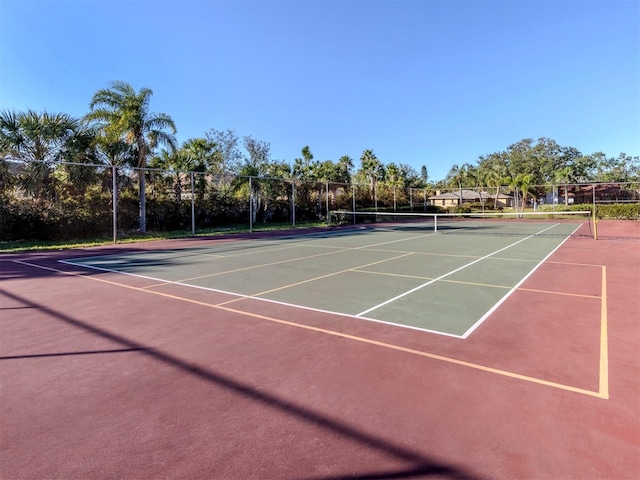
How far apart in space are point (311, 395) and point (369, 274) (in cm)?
637

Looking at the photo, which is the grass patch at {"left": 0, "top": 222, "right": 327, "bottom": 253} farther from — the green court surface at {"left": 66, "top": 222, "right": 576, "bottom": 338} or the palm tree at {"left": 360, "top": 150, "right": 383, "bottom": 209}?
the palm tree at {"left": 360, "top": 150, "right": 383, "bottom": 209}

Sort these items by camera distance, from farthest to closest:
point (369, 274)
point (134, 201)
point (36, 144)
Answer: point (134, 201), point (36, 144), point (369, 274)

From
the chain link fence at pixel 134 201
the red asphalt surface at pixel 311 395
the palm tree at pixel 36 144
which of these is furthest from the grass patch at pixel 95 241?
the red asphalt surface at pixel 311 395

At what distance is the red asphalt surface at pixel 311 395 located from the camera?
2.77 meters

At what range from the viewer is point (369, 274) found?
991 centimetres

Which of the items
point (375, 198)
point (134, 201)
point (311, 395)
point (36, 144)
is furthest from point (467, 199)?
point (311, 395)

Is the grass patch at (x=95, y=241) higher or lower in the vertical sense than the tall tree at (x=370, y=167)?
lower

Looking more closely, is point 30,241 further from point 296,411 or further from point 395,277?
point 296,411

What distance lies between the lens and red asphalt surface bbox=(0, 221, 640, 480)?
2773 mm

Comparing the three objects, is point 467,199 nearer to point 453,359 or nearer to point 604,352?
point 604,352

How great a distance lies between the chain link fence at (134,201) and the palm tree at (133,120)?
3.93 feet

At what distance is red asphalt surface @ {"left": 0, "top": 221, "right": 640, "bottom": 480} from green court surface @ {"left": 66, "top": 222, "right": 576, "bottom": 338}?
0.65 meters

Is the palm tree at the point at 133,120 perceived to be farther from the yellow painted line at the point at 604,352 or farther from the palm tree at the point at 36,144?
the yellow painted line at the point at 604,352

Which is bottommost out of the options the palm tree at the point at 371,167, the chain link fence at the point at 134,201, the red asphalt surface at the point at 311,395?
the red asphalt surface at the point at 311,395
